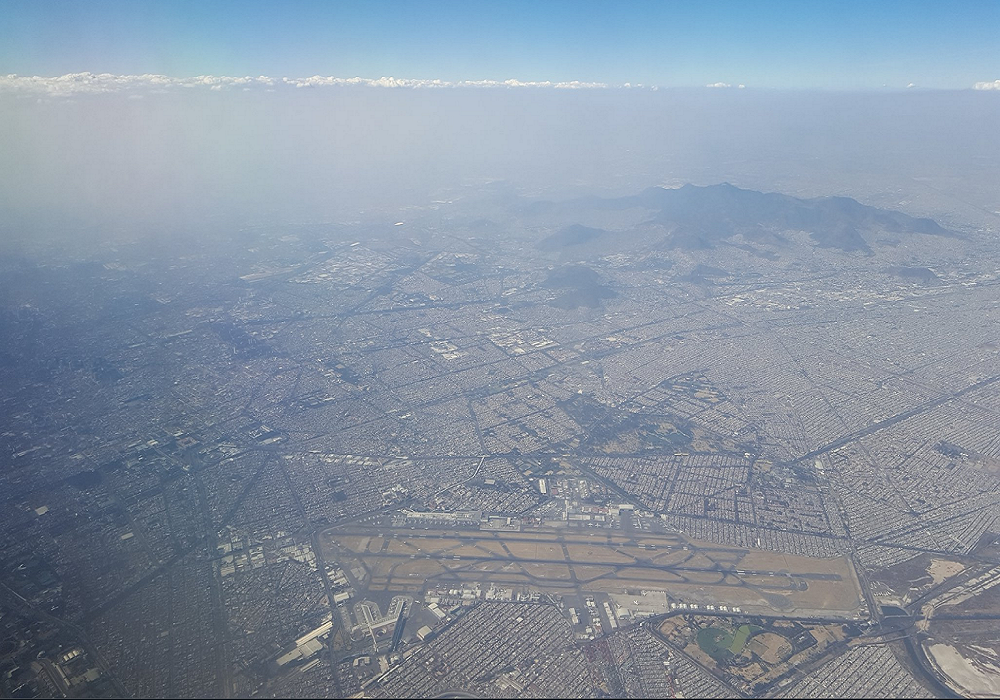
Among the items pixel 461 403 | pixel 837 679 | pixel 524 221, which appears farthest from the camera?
pixel 524 221

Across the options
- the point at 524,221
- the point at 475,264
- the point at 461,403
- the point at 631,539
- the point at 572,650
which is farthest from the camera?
the point at 524,221

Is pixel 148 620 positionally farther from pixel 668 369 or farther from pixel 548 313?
pixel 548 313

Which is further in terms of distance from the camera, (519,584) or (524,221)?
(524,221)

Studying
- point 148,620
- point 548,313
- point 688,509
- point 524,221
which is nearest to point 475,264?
point 548,313

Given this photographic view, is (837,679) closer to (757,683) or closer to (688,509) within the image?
(757,683)

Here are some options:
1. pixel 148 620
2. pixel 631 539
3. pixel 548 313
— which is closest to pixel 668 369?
pixel 548 313

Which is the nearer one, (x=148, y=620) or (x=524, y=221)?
(x=148, y=620)

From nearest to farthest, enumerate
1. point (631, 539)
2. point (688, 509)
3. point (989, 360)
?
point (631, 539), point (688, 509), point (989, 360)

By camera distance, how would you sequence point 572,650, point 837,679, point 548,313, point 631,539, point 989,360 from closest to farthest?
point 837,679 < point 572,650 < point 631,539 < point 989,360 < point 548,313
